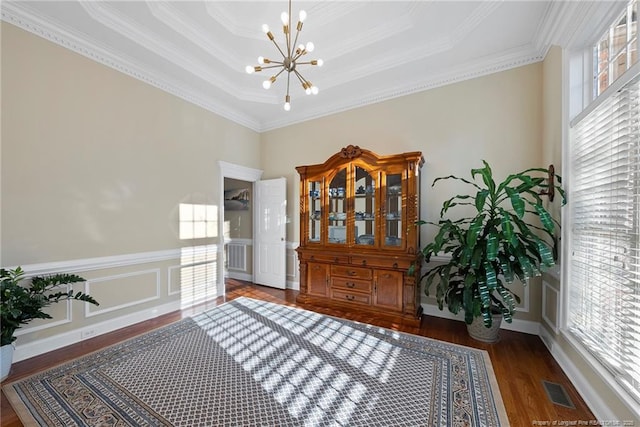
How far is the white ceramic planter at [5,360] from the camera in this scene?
79.6 inches

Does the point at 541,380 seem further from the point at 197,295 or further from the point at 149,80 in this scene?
the point at 149,80

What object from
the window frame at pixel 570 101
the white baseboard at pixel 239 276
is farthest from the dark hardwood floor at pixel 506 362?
the white baseboard at pixel 239 276

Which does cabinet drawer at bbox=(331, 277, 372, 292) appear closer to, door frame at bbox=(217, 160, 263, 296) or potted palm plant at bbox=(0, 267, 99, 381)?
door frame at bbox=(217, 160, 263, 296)

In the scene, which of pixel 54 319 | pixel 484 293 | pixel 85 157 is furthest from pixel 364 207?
pixel 54 319

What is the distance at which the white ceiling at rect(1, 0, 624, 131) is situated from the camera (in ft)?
7.97

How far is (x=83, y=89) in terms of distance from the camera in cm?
274

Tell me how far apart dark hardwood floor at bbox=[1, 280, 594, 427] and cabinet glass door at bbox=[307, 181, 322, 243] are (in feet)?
3.43

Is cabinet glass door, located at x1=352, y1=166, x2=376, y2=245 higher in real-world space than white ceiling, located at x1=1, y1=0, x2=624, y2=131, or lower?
lower

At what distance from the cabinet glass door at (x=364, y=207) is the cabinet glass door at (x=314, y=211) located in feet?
1.99

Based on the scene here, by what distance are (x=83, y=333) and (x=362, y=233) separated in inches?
131

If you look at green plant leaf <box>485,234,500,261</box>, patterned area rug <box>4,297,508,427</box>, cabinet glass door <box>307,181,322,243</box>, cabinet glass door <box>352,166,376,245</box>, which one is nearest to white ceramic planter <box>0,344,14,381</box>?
patterned area rug <box>4,297,508,427</box>

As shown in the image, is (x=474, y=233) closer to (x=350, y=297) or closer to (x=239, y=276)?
(x=350, y=297)

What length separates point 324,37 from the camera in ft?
9.68

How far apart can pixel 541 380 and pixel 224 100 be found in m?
5.03
